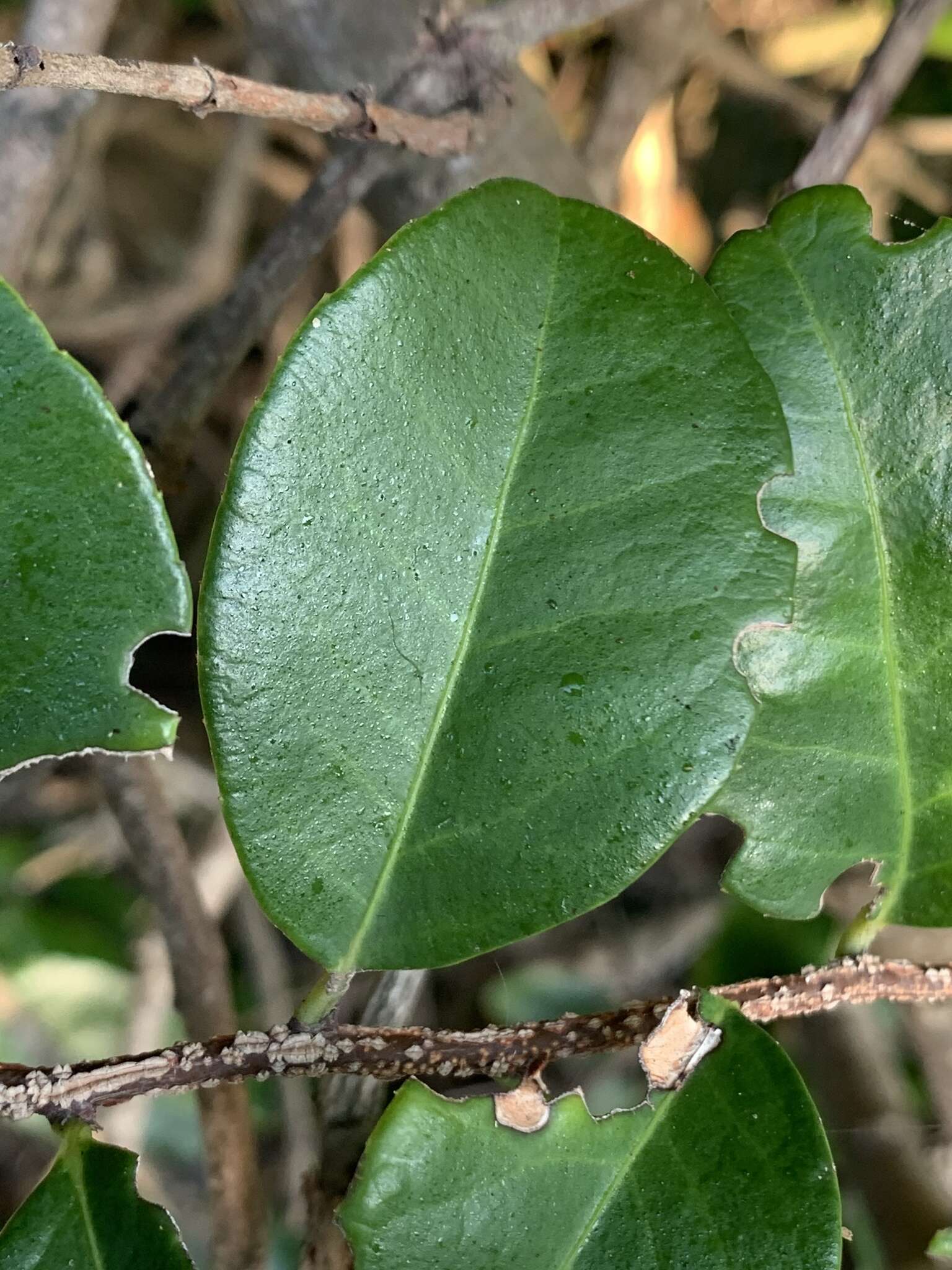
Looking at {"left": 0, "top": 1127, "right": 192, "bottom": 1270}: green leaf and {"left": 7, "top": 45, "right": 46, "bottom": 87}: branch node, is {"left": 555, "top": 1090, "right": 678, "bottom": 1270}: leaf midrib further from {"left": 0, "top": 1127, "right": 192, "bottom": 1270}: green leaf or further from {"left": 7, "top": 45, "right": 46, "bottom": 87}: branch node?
{"left": 7, "top": 45, "right": 46, "bottom": 87}: branch node

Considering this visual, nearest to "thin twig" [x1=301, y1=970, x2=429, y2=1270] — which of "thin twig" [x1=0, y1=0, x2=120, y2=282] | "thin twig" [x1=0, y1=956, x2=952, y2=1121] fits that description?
"thin twig" [x1=0, y1=956, x2=952, y2=1121]

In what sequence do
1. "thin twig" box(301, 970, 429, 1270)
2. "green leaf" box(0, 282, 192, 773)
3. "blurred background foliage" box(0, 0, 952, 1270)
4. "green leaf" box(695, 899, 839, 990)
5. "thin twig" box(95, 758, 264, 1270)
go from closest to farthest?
"green leaf" box(0, 282, 192, 773) < "thin twig" box(301, 970, 429, 1270) < "thin twig" box(95, 758, 264, 1270) < "green leaf" box(695, 899, 839, 990) < "blurred background foliage" box(0, 0, 952, 1270)

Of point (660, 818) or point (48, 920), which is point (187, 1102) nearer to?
point (48, 920)

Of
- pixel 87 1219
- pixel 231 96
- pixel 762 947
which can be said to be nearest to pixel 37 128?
pixel 231 96

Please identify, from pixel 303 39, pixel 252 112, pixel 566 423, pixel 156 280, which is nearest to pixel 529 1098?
pixel 566 423

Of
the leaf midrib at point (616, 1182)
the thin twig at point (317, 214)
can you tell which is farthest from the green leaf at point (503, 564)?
the thin twig at point (317, 214)

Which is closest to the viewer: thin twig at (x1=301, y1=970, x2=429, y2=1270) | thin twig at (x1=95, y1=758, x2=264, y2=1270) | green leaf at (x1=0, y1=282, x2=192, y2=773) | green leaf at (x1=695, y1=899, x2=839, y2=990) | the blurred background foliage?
green leaf at (x1=0, y1=282, x2=192, y2=773)
